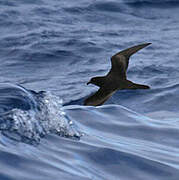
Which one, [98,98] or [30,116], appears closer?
[30,116]

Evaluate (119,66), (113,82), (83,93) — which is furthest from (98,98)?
(83,93)

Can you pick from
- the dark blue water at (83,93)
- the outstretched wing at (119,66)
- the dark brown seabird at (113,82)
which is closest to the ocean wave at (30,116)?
the dark blue water at (83,93)

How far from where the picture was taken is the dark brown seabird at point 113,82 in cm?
786

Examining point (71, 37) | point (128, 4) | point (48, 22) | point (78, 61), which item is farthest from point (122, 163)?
point (128, 4)

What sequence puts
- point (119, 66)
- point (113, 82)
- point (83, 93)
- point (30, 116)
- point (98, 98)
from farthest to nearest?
point (83, 93)
point (119, 66)
point (113, 82)
point (98, 98)
point (30, 116)

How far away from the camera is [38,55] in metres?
13.8

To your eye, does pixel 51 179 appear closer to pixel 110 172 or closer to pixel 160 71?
pixel 110 172

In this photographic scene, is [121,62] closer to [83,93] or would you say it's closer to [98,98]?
[98,98]

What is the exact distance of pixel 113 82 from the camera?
8.07m

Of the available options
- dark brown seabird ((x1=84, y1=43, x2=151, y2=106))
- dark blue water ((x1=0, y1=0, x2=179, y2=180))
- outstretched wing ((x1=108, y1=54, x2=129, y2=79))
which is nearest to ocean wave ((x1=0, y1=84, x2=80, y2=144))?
dark blue water ((x1=0, y1=0, x2=179, y2=180))

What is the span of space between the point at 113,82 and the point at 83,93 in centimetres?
299

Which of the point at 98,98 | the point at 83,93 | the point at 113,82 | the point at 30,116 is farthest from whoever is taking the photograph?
the point at 83,93

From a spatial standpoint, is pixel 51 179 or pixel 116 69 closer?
pixel 51 179

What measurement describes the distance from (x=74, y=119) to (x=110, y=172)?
1.90 metres
